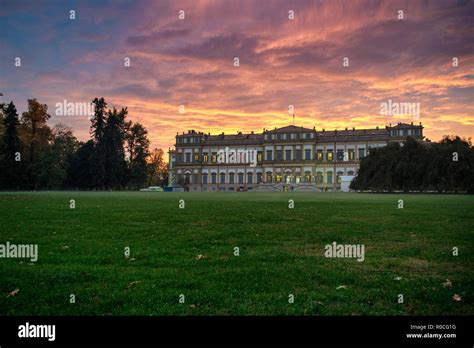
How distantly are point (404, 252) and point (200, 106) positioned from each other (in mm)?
31416

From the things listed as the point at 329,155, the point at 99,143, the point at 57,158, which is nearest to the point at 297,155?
the point at 329,155

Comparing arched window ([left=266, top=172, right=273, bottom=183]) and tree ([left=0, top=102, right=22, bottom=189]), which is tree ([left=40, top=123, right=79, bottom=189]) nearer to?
tree ([left=0, top=102, right=22, bottom=189])

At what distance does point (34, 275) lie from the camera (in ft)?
19.6

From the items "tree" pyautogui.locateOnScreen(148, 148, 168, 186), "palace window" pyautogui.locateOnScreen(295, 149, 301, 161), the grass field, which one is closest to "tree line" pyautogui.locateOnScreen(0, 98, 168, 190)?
"tree" pyautogui.locateOnScreen(148, 148, 168, 186)

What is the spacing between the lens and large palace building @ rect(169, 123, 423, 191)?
104m

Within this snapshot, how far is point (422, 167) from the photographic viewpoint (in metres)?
47.1

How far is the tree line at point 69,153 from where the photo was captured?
211 feet

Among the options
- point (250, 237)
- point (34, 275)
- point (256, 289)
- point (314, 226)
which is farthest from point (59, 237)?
point (314, 226)

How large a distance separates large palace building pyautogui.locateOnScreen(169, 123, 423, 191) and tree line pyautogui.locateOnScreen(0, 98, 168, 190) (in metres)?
15.4

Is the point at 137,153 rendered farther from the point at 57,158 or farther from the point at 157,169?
the point at 57,158

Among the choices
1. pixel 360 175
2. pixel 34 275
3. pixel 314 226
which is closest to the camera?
pixel 34 275

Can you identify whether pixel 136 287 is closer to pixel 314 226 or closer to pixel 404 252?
pixel 404 252

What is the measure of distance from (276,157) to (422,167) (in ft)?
215

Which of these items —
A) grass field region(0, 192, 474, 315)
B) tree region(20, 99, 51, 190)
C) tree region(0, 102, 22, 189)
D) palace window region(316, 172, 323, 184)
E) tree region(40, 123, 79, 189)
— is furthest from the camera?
palace window region(316, 172, 323, 184)
